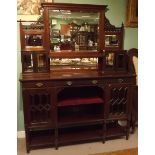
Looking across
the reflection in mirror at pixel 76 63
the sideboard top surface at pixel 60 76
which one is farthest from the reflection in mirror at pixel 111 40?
the sideboard top surface at pixel 60 76

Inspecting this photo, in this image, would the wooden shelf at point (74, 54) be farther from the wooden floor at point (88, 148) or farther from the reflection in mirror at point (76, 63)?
the wooden floor at point (88, 148)

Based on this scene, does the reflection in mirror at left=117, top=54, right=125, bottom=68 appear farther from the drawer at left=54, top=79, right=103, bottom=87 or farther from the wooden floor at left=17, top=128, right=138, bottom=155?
the wooden floor at left=17, top=128, right=138, bottom=155

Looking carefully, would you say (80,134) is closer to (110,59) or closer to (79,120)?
(79,120)

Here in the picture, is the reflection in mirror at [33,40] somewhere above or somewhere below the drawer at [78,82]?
above

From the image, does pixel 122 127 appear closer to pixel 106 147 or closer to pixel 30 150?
pixel 106 147

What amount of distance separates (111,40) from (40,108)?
1.36 meters

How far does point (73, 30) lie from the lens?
120 inches

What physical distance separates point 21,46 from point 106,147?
1637mm

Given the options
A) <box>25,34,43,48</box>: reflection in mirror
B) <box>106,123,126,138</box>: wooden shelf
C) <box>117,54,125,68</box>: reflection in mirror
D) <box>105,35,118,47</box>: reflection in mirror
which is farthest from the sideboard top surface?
<box>106,123,126,138</box>: wooden shelf

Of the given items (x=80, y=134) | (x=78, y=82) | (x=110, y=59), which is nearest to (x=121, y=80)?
(x=110, y=59)

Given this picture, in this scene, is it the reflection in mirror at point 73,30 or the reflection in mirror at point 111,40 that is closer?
the reflection in mirror at point 73,30

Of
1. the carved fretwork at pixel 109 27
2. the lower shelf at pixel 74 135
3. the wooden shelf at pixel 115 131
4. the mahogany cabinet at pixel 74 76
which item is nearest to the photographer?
the mahogany cabinet at pixel 74 76

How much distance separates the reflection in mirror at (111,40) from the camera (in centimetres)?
318
